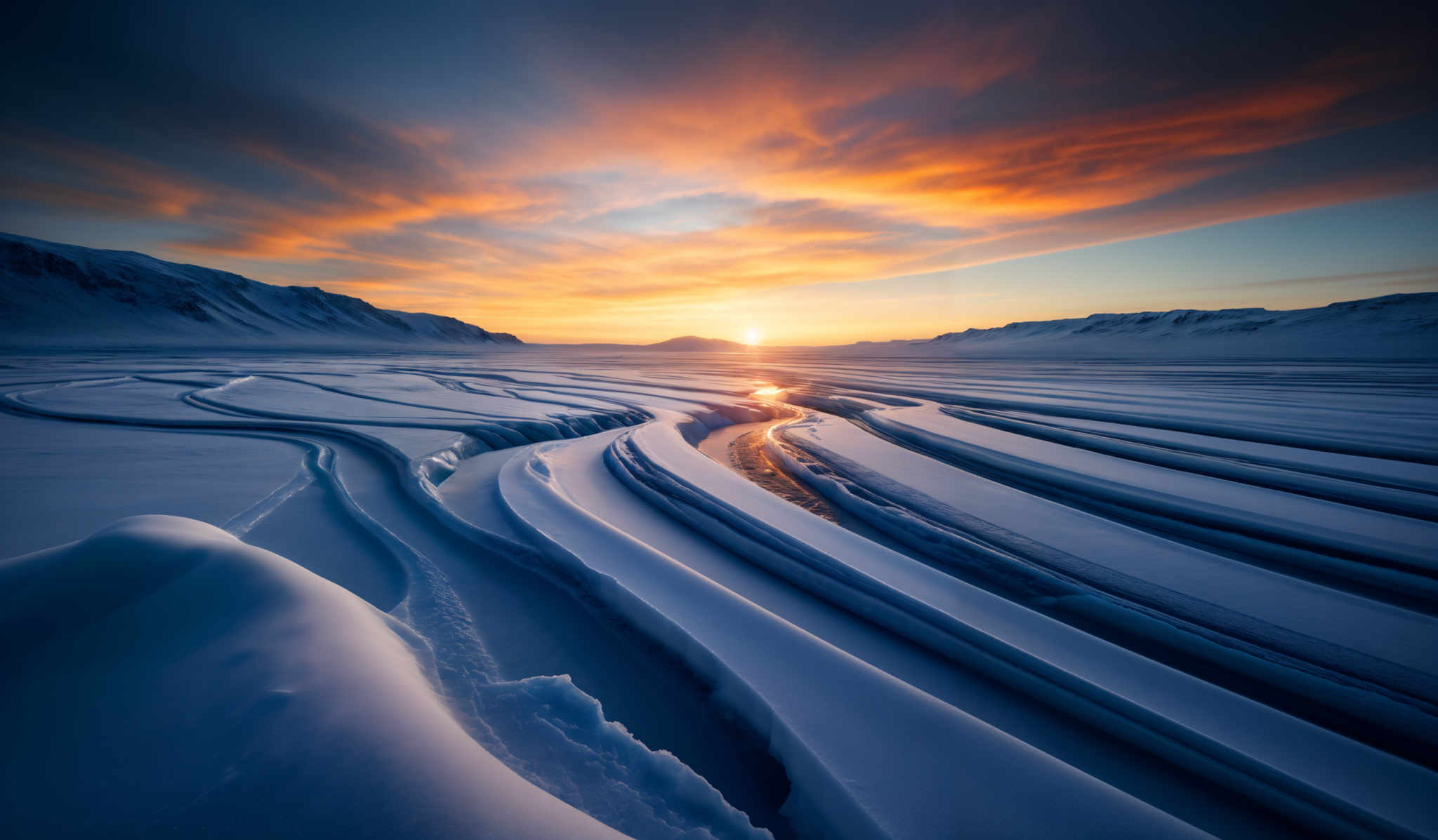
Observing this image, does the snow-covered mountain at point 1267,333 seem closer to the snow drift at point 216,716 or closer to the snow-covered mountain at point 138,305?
the snow drift at point 216,716

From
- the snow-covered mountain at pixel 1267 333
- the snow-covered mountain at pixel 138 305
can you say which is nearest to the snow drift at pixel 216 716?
the snow-covered mountain at pixel 1267 333

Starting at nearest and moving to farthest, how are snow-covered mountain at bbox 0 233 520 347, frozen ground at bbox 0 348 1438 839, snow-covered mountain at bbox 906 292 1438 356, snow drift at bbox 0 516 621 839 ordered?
snow drift at bbox 0 516 621 839, frozen ground at bbox 0 348 1438 839, snow-covered mountain at bbox 906 292 1438 356, snow-covered mountain at bbox 0 233 520 347

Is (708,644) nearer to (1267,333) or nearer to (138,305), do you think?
(1267,333)

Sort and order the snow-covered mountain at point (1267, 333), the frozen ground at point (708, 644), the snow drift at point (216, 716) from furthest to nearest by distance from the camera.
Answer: the snow-covered mountain at point (1267, 333), the frozen ground at point (708, 644), the snow drift at point (216, 716)

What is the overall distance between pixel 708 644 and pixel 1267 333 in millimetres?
54130

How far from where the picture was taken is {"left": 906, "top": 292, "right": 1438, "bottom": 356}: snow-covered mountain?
26.0 m

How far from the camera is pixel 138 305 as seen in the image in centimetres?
4678

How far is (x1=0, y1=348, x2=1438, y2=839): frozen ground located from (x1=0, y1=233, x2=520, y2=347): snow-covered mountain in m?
46.0

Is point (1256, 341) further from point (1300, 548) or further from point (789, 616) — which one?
point (789, 616)

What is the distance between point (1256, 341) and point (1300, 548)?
46.8 metres

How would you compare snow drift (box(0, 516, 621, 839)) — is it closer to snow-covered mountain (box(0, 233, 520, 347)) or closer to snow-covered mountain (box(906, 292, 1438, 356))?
snow-covered mountain (box(906, 292, 1438, 356))

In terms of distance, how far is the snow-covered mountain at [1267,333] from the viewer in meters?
26.0

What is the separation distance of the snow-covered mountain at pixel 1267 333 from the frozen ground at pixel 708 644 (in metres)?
27.8

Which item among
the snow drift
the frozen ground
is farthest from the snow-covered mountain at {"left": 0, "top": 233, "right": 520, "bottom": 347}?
the snow drift
